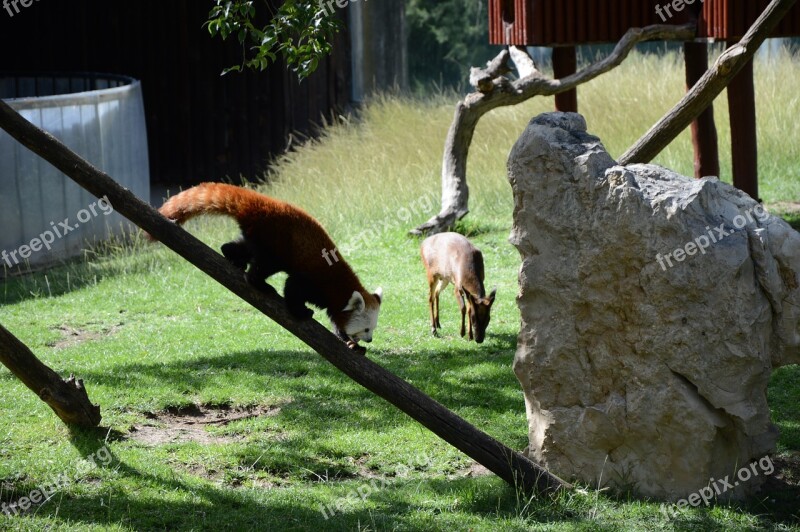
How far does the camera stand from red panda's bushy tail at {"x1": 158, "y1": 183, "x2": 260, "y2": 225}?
233 inches

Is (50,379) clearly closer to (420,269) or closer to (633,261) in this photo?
(633,261)

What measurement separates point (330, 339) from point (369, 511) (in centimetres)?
102

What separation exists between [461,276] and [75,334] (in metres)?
4.01

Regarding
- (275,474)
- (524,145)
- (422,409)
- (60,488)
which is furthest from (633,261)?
(60,488)

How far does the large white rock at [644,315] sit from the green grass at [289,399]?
0.31 m

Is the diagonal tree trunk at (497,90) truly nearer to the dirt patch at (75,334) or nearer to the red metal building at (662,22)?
the red metal building at (662,22)

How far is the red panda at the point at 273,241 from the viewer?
593cm

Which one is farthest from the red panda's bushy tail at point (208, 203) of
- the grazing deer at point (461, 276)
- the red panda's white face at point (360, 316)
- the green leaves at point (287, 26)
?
the grazing deer at point (461, 276)

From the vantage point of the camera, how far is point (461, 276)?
8.55 m

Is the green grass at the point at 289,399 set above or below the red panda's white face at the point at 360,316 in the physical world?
below

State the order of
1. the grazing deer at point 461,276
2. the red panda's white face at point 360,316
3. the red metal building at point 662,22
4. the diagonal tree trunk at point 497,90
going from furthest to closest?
1. the red metal building at point 662,22
2. the diagonal tree trunk at point 497,90
3. the grazing deer at point 461,276
4. the red panda's white face at point 360,316

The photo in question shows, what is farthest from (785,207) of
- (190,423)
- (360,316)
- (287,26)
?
(190,423)

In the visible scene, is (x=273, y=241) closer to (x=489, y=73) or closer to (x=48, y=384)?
(x=48, y=384)

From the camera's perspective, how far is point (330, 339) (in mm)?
5461
